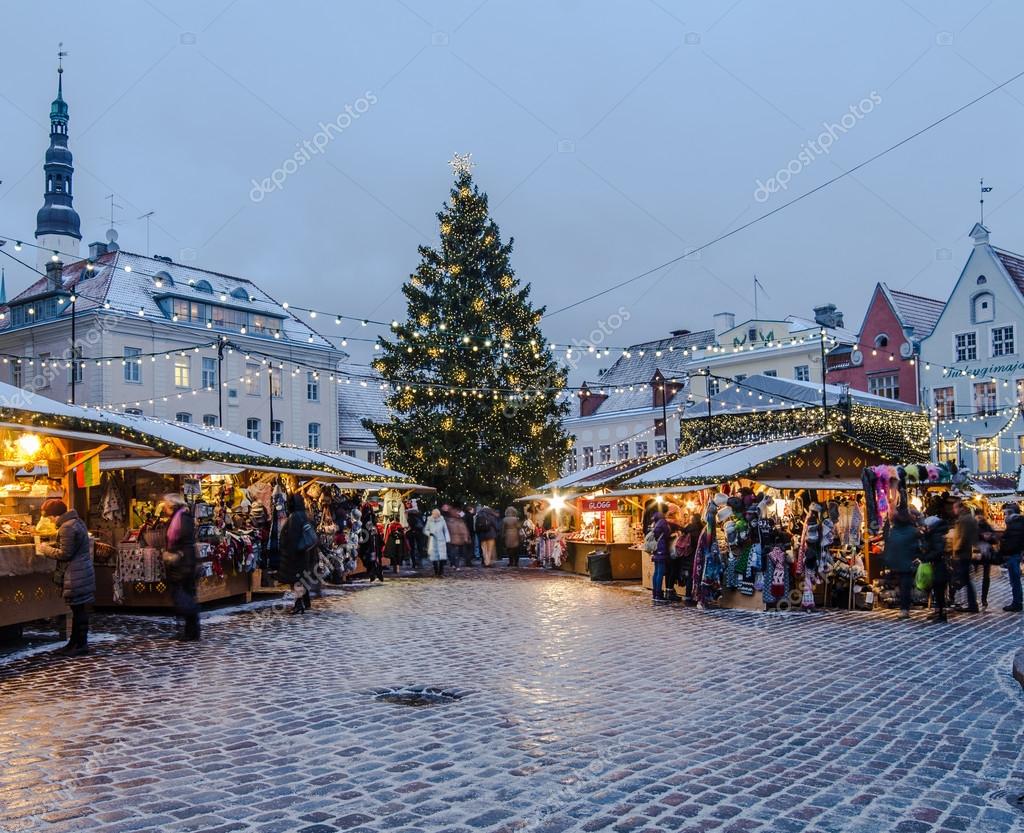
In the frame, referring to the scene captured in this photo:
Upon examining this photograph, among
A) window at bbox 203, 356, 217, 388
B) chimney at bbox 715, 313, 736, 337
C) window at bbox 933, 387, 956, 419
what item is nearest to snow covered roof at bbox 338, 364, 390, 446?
window at bbox 203, 356, 217, 388

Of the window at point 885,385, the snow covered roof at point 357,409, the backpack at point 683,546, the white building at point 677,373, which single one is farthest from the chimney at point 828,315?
the backpack at point 683,546

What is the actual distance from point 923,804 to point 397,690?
14.7 ft

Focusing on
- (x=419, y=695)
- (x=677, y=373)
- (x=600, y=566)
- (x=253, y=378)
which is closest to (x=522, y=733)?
(x=419, y=695)

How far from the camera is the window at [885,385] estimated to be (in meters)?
44.3

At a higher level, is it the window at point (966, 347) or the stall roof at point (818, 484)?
the window at point (966, 347)

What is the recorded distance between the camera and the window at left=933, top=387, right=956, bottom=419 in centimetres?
4089

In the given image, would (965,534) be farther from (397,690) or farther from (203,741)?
(203,741)

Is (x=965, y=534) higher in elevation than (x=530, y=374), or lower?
lower

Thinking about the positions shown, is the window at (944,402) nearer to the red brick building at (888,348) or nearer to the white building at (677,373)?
the red brick building at (888,348)

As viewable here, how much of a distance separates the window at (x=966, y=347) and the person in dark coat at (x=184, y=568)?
38.4 meters

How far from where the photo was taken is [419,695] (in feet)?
25.7

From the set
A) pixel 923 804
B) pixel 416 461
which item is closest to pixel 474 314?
pixel 416 461

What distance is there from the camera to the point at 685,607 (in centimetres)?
1449

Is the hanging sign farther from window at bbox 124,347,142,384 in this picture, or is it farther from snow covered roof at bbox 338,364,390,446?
snow covered roof at bbox 338,364,390,446
